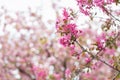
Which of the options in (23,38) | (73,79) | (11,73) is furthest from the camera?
(23,38)

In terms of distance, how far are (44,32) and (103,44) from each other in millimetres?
14490

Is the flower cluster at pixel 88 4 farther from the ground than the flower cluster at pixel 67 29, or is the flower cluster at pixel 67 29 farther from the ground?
the flower cluster at pixel 88 4

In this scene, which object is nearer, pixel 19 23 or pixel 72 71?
pixel 72 71

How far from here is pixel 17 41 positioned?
19.3 m

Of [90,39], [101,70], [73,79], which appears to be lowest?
[101,70]

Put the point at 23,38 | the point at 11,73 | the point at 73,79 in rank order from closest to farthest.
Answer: the point at 73,79, the point at 11,73, the point at 23,38

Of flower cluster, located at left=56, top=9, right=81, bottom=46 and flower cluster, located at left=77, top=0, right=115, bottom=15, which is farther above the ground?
flower cluster, located at left=77, top=0, right=115, bottom=15

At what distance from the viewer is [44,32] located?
20.1 m

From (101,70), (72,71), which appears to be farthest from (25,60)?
(72,71)

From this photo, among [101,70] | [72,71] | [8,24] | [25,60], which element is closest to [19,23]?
[8,24]

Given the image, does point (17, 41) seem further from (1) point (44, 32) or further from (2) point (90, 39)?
(2) point (90, 39)

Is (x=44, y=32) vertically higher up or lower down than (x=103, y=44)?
lower down

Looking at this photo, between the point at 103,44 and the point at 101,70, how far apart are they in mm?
14000

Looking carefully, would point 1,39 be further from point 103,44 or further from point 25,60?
point 103,44
